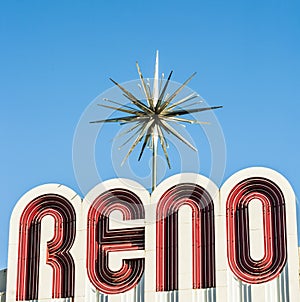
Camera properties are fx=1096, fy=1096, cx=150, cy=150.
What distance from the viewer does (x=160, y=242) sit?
134 feet

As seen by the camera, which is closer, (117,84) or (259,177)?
(259,177)

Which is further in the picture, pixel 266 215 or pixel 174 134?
pixel 174 134

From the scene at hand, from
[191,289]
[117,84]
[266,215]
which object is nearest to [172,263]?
[191,289]

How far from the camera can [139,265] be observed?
135 ft

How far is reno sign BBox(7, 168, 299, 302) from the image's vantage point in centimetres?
3931

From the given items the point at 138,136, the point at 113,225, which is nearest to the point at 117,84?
the point at 138,136

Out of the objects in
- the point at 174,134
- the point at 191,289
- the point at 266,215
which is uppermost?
the point at 174,134

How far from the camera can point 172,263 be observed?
40500 millimetres

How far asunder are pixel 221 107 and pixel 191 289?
7.09 metres

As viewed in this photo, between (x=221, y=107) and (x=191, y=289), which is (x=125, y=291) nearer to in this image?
(x=191, y=289)

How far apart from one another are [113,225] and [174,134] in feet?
13.9

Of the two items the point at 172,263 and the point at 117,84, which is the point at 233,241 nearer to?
the point at 172,263

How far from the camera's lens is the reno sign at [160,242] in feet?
129

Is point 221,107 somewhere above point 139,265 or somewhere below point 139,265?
above
